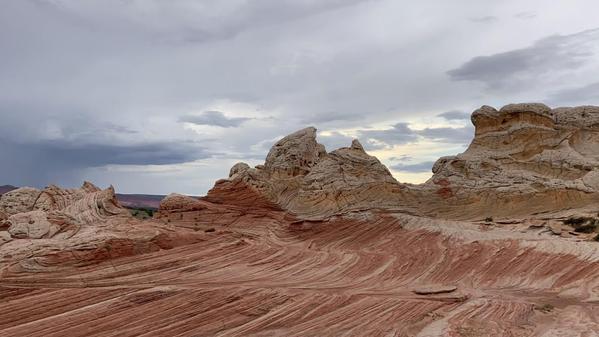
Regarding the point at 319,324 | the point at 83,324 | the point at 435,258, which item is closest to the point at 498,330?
the point at 319,324

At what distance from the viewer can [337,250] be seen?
2480 centimetres

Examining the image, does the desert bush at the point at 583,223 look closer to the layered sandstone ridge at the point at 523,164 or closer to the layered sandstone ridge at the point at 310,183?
the layered sandstone ridge at the point at 523,164

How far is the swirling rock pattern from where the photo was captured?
16.1 meters

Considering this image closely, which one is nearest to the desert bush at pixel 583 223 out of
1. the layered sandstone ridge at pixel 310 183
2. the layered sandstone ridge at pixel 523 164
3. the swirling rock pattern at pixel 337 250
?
the swirling rock pattern at pixel 337 250

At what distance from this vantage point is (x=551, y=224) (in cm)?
2673

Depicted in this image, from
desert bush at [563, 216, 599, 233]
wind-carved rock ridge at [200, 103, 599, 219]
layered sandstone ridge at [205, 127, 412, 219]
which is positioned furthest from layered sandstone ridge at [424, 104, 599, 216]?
layered sandstone ridge at [205, 127, 412, 219]

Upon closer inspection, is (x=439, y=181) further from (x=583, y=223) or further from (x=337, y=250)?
(x=337, y=250)

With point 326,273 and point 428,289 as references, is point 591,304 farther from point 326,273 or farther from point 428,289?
point 326,273

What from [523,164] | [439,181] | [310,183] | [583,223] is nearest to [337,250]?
[310,183]

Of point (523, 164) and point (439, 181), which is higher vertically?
point (523, 164)

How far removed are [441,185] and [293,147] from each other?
30.5 feet

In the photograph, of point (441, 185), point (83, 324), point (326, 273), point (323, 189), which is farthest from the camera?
point (441, 185)

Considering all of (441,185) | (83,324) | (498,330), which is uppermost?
(441,185)

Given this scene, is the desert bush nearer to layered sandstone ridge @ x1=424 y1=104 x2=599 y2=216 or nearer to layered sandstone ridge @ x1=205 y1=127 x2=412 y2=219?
layered sandstone ridge @ x1=424 y1=104 x2=599 y2=216
